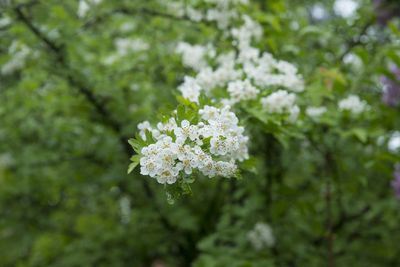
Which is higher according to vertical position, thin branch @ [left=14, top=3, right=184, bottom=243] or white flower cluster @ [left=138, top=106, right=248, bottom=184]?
thin branch @ [left=14, top=3, right=184, bottom=243]

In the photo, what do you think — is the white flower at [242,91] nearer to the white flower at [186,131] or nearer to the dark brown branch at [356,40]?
the white flower at [186,131]

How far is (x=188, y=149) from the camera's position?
158cm

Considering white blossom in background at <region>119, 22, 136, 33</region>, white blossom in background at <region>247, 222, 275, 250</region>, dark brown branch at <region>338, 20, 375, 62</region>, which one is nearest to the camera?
dark brown branch at <region>338, 20, 375, 62</region>

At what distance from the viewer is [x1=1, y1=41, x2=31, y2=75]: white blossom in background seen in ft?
11.1

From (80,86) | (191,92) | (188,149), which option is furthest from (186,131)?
(80,86)

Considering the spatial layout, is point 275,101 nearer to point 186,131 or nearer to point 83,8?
point 186,131

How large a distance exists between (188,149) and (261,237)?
7.61 ft

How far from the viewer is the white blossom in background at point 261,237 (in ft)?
11.9

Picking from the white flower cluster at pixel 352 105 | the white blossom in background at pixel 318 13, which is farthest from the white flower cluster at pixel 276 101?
the white blossom in background at pixel 318 13

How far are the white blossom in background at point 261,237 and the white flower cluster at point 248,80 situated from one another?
1.50 metres

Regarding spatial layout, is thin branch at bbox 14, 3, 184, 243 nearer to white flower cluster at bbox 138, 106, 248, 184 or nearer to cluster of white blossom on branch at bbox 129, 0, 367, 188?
cluster of white blossom on branch at bbox 129, 0, 367, 188

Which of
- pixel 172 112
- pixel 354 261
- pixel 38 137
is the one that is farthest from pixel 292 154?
pixel 38 137

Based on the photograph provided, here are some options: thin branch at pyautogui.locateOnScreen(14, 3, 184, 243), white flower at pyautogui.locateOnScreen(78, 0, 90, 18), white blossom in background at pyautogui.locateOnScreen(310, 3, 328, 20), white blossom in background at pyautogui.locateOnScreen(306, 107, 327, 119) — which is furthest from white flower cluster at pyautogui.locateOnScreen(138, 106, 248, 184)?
white blossom in background at pyautogui.locateOnScreen(310, 3, 328, 20)

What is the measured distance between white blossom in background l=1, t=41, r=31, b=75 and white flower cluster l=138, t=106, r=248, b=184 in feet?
6.87
